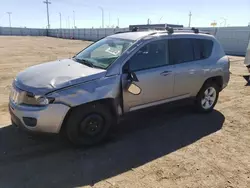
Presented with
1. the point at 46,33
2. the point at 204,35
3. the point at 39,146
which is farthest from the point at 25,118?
the point at 46,33

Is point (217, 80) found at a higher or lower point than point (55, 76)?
lower

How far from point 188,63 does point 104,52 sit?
67.1 inches

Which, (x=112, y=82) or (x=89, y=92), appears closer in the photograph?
(x=89, y=92)

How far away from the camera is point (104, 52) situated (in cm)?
491

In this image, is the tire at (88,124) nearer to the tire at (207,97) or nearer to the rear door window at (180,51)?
the rear door window at (180,51)

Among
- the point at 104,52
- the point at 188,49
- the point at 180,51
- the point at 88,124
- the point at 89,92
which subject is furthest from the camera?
the point at 188,49

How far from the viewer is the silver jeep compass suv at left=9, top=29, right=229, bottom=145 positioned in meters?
3.78

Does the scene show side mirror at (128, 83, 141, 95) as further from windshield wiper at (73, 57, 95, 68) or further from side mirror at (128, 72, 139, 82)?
windshield wiper at (73, 57, 95, 68)

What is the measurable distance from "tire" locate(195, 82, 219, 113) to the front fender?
2276mm

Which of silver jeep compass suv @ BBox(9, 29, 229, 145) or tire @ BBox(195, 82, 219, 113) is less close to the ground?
silver jeep compass suv @ BBox(9, 29, 229, 145)

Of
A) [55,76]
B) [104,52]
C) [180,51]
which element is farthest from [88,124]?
[180,51]

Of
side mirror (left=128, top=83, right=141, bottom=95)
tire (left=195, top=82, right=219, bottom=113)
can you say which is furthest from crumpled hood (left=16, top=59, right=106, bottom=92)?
tire (left=195, top=82, right=219, bottom=113)

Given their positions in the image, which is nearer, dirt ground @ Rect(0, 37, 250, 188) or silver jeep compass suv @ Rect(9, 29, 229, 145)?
dirt ground @ Rect(0, 37, 250, 188)

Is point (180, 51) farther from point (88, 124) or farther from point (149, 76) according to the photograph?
point (88, 124)
